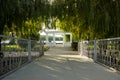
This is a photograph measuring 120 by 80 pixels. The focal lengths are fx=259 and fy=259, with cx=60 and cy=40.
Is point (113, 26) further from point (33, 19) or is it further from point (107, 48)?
point (33, 19)

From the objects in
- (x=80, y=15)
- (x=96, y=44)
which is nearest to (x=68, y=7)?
(x=80, y=15)

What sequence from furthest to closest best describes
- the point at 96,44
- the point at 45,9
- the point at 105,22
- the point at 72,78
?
the point at 96,44
the point at 45,9
the point at 105,22
the point at 72,78

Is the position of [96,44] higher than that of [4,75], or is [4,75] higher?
[96,44]

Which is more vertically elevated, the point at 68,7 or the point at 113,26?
the point at 68,7

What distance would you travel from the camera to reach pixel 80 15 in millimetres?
14062

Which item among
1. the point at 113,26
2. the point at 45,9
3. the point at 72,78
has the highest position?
the point at 45,9

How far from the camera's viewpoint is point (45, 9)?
13.8 meters

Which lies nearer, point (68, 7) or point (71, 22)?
point (68, 7)

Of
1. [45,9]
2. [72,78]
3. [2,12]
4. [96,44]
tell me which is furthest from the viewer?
[96,44]

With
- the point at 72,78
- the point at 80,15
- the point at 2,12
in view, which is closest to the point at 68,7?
the point at 80,15

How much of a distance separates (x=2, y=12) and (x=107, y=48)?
5.03m

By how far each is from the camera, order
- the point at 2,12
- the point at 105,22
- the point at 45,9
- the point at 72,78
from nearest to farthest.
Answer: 1. the point at 72,78
2. the point at 2,12
3. the point at 105,22
4. the point at 45,9

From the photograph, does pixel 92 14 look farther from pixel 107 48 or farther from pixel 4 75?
pixel 4 75

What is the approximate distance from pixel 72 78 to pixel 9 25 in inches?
240
